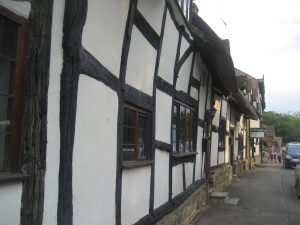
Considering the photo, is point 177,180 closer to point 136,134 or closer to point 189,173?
point 189,173

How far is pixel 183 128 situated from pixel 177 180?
126 cm

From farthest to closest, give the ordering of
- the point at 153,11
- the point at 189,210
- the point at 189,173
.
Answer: the point at 189,173, the point at 189,210, the point at 153,11

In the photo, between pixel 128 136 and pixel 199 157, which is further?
pixel 199 157

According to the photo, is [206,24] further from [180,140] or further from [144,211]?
[144,211]

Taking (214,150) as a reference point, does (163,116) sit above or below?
above

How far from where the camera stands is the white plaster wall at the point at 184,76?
9.32 metres

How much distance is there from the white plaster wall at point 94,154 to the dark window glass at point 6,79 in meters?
0.93

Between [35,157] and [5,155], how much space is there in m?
0.23

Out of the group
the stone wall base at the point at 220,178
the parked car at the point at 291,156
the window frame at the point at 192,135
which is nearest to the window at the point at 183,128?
the window frame at the point at 192,135

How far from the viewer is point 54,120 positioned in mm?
3922

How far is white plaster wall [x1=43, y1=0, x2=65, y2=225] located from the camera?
3826 mm

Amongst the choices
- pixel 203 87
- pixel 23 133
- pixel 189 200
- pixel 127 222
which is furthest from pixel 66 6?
pixel 203 87

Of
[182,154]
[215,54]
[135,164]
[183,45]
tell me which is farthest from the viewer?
[215,54]

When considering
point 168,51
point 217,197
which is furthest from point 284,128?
point 168,51
